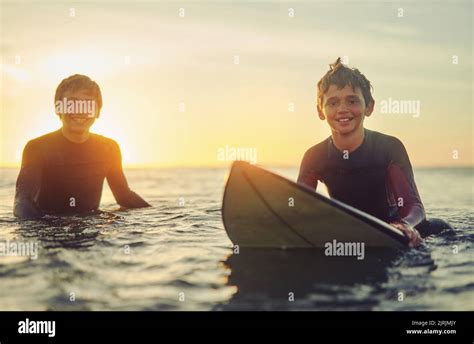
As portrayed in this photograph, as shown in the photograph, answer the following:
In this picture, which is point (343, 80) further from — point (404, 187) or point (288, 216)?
point (288, 216)

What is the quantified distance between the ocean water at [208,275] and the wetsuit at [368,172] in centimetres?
78

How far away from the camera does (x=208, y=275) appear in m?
5.82

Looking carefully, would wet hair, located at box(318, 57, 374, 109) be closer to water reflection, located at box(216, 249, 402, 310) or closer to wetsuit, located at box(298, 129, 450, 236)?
wetsuit, located at box(298, 129, 450, 236)

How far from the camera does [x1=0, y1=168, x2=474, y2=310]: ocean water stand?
509 centimetres

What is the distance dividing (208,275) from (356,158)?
9.70ft

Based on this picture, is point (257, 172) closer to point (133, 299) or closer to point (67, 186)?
point (133, 299)

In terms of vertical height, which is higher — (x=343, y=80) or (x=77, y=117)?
(x=343, y=80)

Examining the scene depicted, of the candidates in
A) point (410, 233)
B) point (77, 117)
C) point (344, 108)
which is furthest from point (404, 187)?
point (77, 117)

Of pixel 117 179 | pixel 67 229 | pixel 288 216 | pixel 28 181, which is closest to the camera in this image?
pixel 288 216

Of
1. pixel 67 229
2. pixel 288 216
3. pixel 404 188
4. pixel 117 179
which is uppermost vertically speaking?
pixel 117 179

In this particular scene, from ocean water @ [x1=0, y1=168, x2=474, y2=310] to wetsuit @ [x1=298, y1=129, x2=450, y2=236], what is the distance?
78 centimetres

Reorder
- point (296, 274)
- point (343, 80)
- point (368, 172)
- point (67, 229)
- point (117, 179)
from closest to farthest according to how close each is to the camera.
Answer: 1. point (296, 274)
2. point (343, 80)
3. point (368, 172)
4. point (67, 229)
5. point (117, 179)

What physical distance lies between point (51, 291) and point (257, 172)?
2593 millimetres
